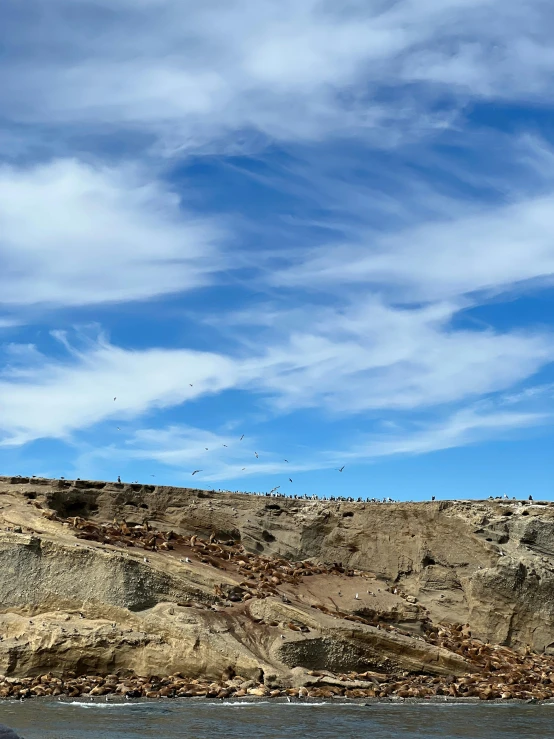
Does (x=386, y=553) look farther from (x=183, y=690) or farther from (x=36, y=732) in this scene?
(x=36, y=732)

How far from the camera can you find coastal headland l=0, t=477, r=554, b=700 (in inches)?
1082

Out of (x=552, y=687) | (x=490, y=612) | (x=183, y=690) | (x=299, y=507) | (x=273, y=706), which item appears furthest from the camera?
(x=299, y=507)

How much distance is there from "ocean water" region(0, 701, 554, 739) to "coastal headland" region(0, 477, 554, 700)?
6.70 ft

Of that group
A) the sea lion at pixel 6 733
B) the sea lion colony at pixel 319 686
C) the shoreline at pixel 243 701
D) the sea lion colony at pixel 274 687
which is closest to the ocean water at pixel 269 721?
the shoreline at pixel 243 701

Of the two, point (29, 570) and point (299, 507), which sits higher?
point (299, 507)

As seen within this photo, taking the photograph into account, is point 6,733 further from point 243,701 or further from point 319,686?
point 319,686

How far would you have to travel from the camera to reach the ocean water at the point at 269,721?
20.0 metres

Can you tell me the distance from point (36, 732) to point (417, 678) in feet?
45.8

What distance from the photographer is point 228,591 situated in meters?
31.4

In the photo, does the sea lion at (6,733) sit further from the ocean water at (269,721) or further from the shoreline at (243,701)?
the shoreline at (243,701)

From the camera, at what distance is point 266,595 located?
1232 inches

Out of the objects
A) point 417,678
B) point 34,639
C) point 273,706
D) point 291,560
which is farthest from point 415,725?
point 291,560

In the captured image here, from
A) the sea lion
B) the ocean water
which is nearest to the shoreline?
the ocean water

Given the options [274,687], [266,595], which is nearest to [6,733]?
[274,687]
